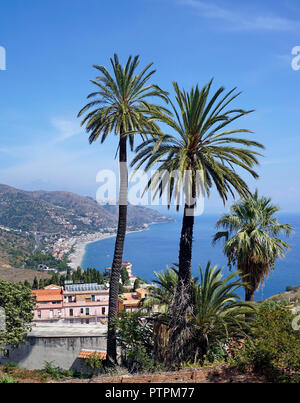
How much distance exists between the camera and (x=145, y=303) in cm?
1174

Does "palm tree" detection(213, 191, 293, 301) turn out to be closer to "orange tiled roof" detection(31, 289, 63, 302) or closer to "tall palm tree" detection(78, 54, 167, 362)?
"tall palm tree" detection(78, 54, 167, 362)

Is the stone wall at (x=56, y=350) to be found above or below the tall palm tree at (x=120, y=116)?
below

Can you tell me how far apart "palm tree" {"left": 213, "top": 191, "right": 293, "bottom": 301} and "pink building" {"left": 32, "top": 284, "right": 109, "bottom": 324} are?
1750 inches

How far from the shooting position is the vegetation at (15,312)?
695 inches

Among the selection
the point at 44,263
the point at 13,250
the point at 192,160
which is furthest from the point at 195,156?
the point at 13,250

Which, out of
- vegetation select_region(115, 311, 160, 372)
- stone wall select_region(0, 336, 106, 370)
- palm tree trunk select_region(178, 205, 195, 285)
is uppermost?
palm tree trunk select_region(178, 205, 195, 285)

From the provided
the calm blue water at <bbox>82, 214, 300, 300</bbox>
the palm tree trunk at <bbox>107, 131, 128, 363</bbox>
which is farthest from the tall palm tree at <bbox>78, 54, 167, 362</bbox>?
the calm blue water at <bbox>82, 214, 300, 300</bbox>

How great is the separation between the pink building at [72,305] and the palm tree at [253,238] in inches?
1750

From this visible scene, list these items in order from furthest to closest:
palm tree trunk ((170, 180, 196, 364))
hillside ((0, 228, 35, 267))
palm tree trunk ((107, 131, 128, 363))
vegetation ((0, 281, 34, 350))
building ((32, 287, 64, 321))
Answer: hillside ((0, 228, 35, 267)) < building ((32, 287, 64, 321)) < vegetation ((0, 281, 34, 350)) < palm tree trunk ((107, 131, 128, 363)) < palm tree trunk ((170, 180, 196, 364))

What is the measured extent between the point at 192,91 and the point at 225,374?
8.26 meters

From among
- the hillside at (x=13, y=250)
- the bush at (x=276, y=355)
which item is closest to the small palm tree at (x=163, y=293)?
the bush at (x=276, y=355)

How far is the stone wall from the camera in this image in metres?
18.6

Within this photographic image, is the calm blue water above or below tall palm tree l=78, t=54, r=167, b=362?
below

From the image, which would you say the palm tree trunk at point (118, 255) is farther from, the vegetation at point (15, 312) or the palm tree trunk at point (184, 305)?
the vegetation at point (15, 312)
